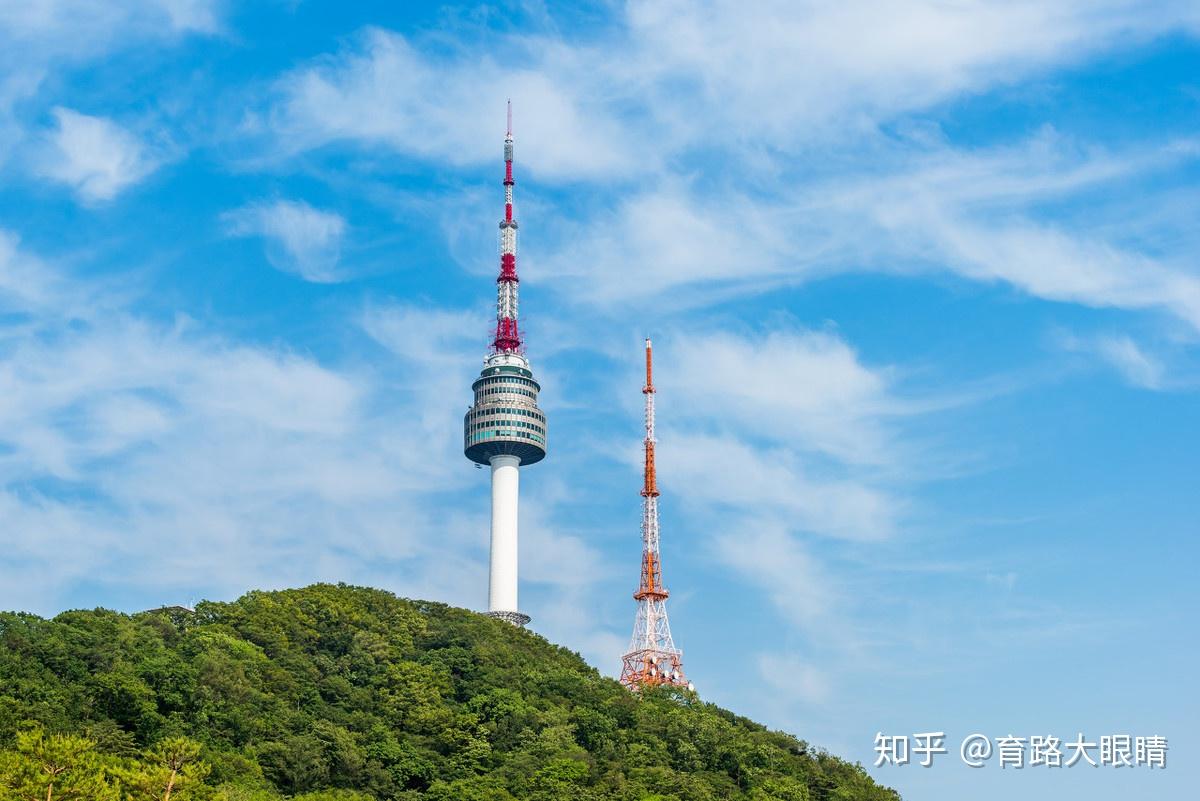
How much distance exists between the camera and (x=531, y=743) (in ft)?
347

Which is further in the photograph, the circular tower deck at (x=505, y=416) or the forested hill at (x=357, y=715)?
the circular tower deck at (x=505, y=416)

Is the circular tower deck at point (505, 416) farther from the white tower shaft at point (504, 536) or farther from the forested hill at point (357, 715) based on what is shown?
the forested hill at point (357, 715)

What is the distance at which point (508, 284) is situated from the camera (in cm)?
17838

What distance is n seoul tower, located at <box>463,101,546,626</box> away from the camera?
17412 cm

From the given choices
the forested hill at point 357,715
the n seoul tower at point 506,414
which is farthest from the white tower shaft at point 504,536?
the forested hill at point 357,715

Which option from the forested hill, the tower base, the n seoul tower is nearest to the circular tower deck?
the n seoul tower

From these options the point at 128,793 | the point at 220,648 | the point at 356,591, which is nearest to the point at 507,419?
the point at 356,591

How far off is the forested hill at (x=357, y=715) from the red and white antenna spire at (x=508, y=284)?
5446 centimetres

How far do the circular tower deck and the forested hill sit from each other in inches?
1751

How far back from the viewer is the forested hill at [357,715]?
91.6m

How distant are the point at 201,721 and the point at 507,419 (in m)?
83.8

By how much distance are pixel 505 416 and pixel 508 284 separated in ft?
54.8

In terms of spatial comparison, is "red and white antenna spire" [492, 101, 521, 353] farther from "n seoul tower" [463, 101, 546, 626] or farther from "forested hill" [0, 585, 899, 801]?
"forested hill" [0, 585, 899, 801]

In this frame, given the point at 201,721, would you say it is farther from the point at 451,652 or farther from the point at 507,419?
the point at 507,419
